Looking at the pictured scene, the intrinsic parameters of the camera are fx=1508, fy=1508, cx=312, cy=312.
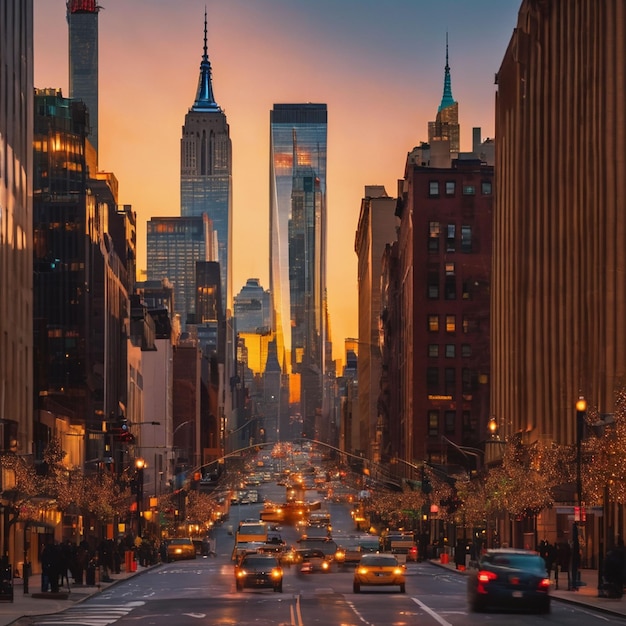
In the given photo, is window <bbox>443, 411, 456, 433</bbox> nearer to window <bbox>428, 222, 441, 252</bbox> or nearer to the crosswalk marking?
window <bbox>428, 222, 441, 252</bbox>

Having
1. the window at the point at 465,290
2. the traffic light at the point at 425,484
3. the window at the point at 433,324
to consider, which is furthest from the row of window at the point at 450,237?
the traffic light at the point at 425,484

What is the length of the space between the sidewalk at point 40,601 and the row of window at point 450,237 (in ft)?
349

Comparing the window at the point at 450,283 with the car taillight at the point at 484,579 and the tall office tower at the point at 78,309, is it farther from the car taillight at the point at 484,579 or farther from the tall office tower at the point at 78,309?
the car taillight at the point at 484,579

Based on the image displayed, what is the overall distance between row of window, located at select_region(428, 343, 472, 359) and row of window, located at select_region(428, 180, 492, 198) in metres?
16.7

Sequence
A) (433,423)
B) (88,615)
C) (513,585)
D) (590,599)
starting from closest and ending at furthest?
(513,585) < (88,615) < (590,599) < (433,423)

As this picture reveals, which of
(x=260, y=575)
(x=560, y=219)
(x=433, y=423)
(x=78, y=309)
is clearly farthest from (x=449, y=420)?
(x=260, y=575)

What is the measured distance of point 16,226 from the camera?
85875 millimetres

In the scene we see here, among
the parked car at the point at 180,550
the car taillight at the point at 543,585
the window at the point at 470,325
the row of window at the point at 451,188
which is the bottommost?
the parked car at the point at 180,550

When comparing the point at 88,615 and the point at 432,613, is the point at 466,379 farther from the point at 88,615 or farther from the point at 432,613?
the point at 432,613

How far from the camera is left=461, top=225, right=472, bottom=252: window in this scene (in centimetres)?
16712

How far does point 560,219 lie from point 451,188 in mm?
72623

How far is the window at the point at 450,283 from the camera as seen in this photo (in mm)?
167512

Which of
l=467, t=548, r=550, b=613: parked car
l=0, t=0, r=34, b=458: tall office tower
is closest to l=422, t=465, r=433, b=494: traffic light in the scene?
l=0, t=0, r=34, b=458: tall office tower

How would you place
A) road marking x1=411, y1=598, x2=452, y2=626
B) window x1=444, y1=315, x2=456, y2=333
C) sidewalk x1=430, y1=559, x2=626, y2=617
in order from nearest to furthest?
road marking x1=411, y1=598, x2=452, y2=626
sidewalk x1=430, y1=559, x2=626, y2=617
window x1=444, y1=315, x2=456, y2=333
